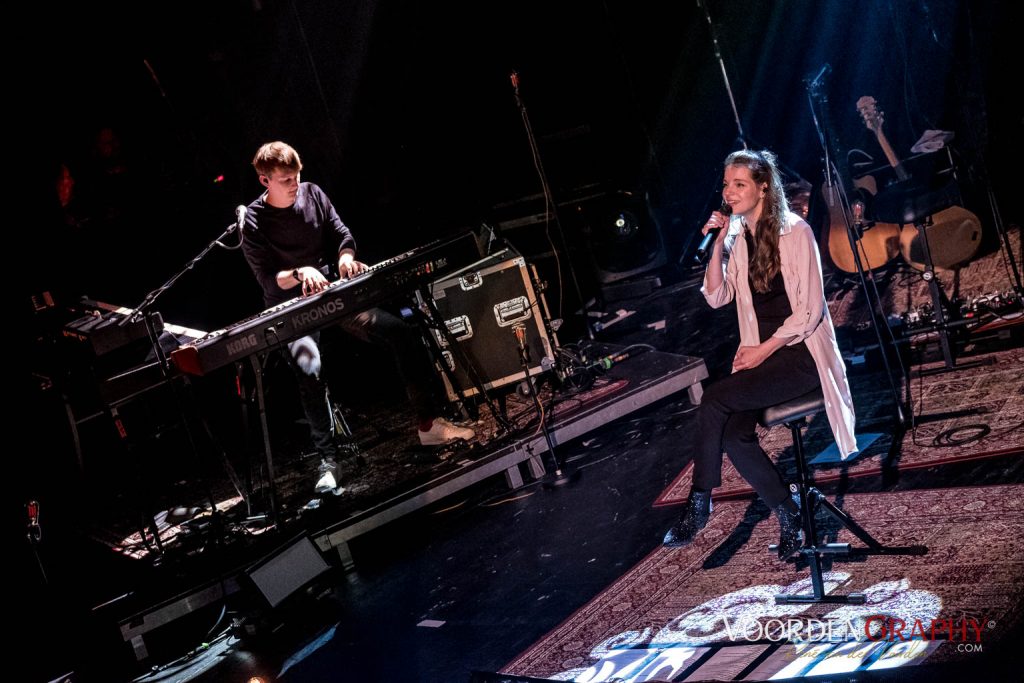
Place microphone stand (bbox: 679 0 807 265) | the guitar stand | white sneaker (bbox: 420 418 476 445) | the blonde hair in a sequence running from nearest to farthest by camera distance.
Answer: the guitar stand < the blonde hair < white sneaker (bbox: 420 418 476 445) < microphone stand (bbox: 679 0 807 265)

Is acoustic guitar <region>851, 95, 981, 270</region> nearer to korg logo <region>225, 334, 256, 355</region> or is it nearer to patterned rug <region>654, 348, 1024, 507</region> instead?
patterned rug <region>654, 348, 1024, 507</region>

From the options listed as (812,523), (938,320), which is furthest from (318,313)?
(938,320)

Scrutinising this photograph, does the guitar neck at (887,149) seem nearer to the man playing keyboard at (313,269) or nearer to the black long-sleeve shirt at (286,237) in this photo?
the man playing keyboard at (313,269)

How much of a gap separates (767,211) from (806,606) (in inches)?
61.5

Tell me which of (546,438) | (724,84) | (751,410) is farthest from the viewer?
(724,84)

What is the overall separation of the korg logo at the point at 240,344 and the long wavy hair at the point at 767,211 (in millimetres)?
2647

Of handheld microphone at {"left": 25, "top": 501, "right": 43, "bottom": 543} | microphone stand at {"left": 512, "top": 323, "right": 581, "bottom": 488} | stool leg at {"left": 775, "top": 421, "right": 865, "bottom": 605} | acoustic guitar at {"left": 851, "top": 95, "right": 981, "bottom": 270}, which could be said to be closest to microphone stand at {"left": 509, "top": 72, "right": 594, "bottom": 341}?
microphone stand at {"left": 512, "top": 323, "right": 581, "bottom": 488}

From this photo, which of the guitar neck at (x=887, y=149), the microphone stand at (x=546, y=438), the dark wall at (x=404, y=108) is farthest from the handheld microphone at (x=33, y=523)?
the guitar neck at (x=887, y=149)

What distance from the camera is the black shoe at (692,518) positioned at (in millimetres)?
3729

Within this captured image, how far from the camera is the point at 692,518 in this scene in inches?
147

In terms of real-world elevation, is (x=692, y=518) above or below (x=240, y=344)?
below

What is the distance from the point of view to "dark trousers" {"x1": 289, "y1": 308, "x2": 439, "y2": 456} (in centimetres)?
535

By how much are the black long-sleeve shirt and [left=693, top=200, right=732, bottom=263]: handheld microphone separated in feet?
8.24

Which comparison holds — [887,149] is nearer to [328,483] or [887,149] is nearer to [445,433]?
[445,433]
